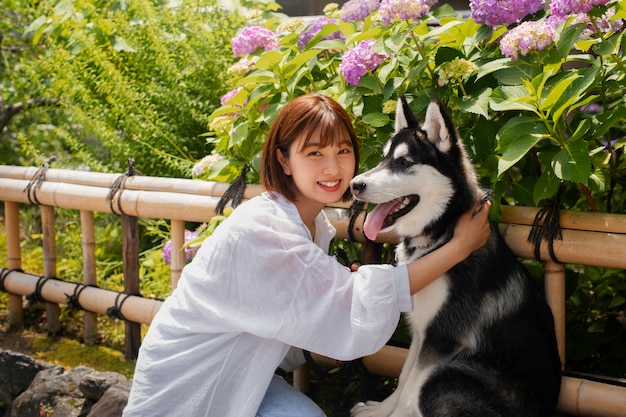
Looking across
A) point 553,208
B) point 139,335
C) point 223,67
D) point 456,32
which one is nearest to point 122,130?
point 223,67

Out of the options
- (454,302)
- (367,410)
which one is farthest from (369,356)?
(454,302)

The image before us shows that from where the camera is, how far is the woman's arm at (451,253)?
95.0 inches

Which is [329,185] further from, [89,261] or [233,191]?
[89,261]

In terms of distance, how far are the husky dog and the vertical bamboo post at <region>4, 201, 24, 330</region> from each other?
2.96 metres

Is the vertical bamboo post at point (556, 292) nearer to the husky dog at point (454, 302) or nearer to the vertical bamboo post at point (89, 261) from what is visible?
the husky dog at point (454, 302)

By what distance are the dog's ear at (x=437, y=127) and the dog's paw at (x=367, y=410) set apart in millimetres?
1056

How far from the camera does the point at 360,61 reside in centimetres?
292

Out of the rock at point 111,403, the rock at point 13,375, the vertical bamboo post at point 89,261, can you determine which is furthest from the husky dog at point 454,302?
the vertical bamboo post at point 89,261

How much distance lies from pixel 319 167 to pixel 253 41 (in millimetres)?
1313

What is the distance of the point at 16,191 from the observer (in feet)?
14.8

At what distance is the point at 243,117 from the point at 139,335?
1427 millimetres

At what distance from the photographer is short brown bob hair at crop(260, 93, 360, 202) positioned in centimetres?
255

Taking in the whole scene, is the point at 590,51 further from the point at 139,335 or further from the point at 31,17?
the point at 31,17

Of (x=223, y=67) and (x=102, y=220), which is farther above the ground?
(x=223, y=67)
